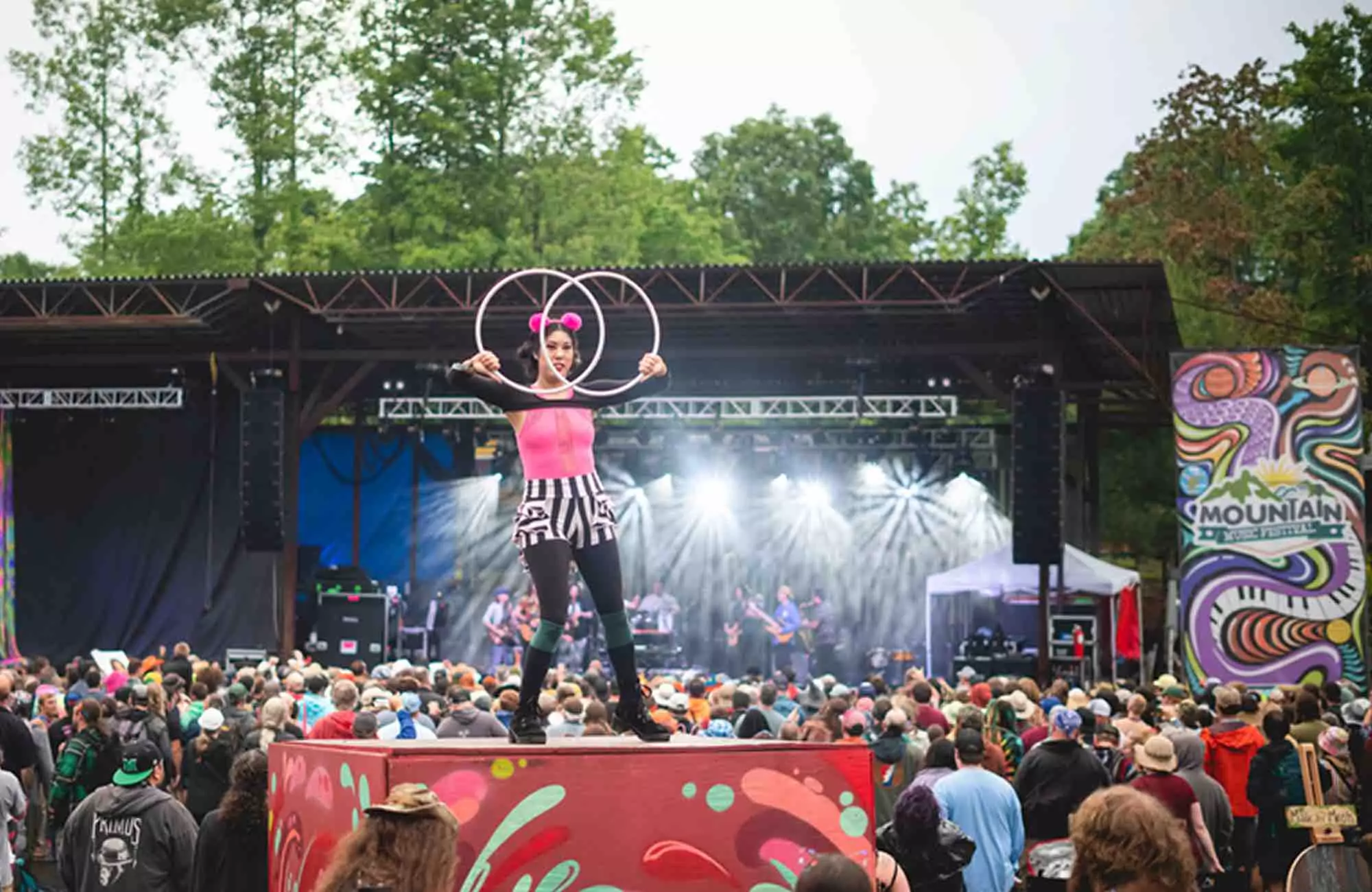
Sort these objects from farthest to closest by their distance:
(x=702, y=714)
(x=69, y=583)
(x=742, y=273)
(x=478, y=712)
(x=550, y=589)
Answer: (x=69, y=583)
(x=742, y=273)
(x=702, y=714)
(x=478, y=712)
(x=550, y=589)

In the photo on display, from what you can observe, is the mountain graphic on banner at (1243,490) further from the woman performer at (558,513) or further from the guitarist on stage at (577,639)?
the woman performer at (558,513)

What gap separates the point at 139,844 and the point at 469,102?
29.1m

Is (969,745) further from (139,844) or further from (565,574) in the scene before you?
(139,844)

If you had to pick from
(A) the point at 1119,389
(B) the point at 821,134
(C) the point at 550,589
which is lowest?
(C) the point at 550,589

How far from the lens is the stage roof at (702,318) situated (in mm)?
20375

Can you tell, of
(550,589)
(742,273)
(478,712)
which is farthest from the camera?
(742,273)

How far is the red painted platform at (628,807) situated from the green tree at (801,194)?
47369 millimetres

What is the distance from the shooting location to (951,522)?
27.5m

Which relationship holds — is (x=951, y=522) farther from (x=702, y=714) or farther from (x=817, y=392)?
(x=702, y=714)

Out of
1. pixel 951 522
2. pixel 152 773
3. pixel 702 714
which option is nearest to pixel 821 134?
pixel 951 522

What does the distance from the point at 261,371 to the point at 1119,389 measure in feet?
37.1

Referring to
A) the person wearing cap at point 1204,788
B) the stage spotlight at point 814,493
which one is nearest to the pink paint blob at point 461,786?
the person wearing cap at point 1204,788

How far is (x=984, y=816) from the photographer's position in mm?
7824

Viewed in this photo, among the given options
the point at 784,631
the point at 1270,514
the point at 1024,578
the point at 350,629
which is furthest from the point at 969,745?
the point at 784,631
